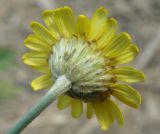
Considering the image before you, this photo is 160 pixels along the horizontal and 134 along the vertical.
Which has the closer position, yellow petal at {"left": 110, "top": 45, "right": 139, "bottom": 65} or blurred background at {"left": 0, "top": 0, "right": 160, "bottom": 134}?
yellow petal at {"left": 110, "top": 45, "right": 139, "bottom": 65}

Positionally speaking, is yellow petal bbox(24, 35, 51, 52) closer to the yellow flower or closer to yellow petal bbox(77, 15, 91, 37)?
the yellow flower

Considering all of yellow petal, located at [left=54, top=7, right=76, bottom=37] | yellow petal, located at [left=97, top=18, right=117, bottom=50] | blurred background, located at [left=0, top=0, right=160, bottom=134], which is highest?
yellow petal, located at [left=97, top=18, right=117, bottom=50]

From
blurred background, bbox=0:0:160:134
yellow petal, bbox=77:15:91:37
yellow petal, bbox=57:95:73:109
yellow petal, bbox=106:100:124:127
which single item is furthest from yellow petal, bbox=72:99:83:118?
blurred background, bbox=0:0:160:134

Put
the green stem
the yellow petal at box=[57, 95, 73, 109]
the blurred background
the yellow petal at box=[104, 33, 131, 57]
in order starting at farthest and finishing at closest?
the blurred background, the yellow petal at box=[57, 95, 73, 109], the yellow petal at box=[104, 33, 131, 57], the green stem

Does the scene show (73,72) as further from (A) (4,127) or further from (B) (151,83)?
(B) (151,83)

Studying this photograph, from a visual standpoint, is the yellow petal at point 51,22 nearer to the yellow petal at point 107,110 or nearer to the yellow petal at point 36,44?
the yellow petal at point 36,44

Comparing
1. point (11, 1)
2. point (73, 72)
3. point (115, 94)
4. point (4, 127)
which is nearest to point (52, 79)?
point (73, 72)
